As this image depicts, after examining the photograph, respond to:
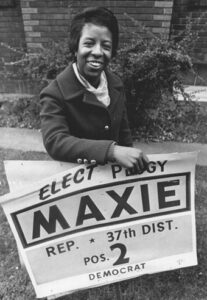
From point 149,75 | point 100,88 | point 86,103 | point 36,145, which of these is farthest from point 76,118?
point 36,145

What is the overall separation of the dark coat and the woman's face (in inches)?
4.2

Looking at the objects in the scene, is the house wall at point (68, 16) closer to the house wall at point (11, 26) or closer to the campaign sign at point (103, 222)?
the house wall at point (11, 26)

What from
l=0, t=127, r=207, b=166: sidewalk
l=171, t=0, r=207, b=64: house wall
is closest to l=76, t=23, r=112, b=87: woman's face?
l=0, t=127, r=207, b=166: sidewalk

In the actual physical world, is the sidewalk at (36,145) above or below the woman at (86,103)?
below

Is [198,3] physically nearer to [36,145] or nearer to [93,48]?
[36,145]

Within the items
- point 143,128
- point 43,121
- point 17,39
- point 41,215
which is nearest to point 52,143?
point 43,121

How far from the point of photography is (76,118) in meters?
1.63

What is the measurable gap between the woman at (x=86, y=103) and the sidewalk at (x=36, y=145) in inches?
90.4

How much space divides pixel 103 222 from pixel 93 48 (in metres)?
0.87

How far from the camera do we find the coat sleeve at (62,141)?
1377 mm

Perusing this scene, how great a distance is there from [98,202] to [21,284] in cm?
114

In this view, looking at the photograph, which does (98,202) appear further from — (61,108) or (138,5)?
(138,5)

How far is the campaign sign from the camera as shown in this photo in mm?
1470

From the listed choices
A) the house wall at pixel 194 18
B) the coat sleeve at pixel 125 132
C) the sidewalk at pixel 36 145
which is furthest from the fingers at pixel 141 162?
the house wall at pixel 194 18
